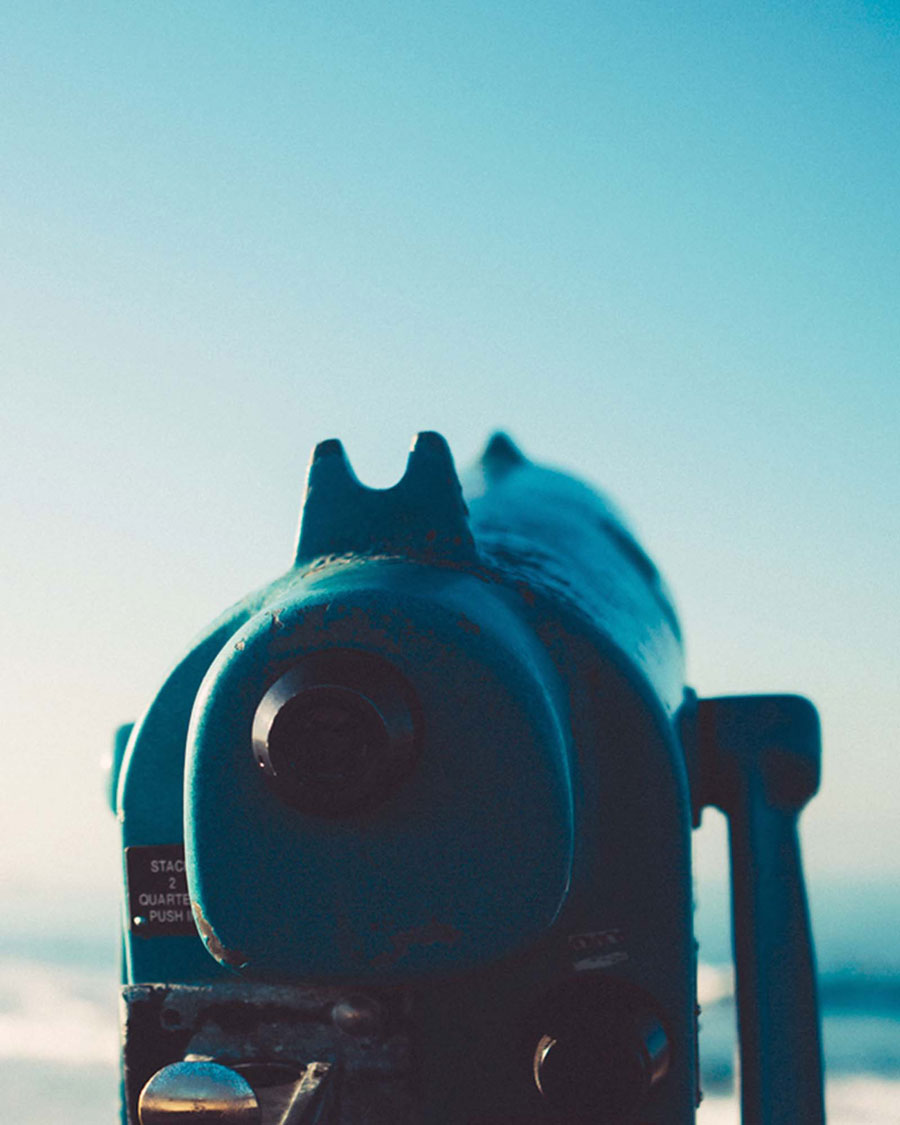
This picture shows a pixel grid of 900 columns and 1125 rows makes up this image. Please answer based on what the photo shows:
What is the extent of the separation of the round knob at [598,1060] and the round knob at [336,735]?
650 mm

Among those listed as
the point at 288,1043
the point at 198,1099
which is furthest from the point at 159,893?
the point at 198,1099

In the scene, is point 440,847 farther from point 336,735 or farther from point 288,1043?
point 288,1043

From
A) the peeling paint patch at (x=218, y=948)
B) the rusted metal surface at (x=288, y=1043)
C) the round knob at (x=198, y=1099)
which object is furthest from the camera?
the rusted metal surface at (x=288, y=1043)

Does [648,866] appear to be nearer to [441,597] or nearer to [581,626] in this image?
[581,626]

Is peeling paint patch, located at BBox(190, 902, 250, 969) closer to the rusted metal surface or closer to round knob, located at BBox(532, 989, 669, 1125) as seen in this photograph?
the rusted metal surface

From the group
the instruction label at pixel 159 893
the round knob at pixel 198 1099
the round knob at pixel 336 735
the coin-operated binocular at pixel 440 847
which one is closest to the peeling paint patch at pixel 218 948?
the coin-operated binocular at pixel 440 847

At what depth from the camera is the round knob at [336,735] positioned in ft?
7.07

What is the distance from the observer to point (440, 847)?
2191 mm

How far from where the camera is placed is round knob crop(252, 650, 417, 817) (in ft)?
7.07

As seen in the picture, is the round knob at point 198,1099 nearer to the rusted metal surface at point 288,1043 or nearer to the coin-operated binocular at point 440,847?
the coin-operated binocular at point 440,847

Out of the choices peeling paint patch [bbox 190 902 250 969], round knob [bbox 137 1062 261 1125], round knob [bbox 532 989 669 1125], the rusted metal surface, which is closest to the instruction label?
the rusted metal surface

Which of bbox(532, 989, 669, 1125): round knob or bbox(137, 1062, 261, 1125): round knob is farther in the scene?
bbox(532, 989, 669, 1125): round knob

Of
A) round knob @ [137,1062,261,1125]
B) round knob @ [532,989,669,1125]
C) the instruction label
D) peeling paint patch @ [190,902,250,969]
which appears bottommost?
round knob @ [137,1062,261,1125]

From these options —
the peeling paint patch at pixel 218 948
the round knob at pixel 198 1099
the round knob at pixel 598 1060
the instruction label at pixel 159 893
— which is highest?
the instruction label at pixel 159 893
